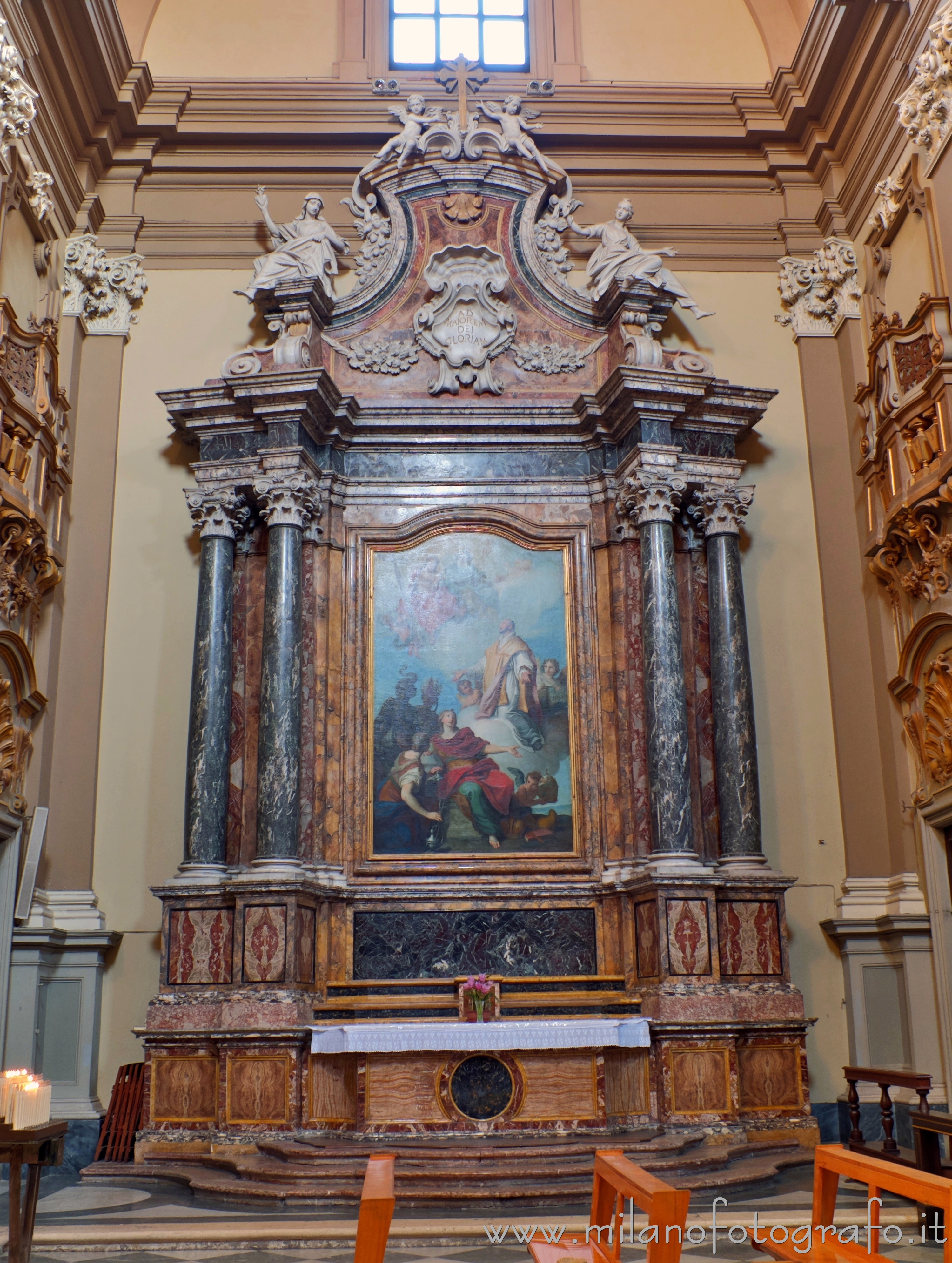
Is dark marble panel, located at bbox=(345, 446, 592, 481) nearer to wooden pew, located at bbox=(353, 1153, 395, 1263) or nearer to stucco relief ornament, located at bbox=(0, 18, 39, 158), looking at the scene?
stucco relief ornament, located at bbox=(0, 18, 39, 158)

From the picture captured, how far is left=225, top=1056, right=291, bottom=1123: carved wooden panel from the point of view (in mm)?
8703

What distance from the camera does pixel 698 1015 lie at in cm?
902

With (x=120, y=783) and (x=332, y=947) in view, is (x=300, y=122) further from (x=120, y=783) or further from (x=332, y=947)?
(x=332, y=947)

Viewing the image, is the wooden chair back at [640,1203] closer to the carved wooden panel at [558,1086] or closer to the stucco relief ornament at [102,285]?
the carved wooden panel at [558,1086]

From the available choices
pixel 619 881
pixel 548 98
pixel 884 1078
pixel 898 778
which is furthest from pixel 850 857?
pixel 548 98

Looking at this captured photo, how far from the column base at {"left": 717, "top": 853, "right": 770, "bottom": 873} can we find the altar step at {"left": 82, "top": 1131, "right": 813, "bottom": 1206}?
6.29 feet

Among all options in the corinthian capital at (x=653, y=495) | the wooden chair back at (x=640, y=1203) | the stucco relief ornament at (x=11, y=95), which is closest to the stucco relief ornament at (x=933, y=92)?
the corinthian capital at (x=653, y=495)

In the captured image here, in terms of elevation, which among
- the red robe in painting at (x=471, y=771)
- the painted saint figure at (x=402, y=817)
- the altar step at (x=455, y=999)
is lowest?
the altar step at (x=455, y=999)

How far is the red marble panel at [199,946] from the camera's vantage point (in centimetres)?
929

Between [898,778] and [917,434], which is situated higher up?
[917,434]

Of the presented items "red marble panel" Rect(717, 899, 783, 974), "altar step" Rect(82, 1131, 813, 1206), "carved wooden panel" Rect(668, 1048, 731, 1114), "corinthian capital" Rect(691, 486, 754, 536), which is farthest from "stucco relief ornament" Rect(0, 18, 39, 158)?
"carved wooden panel" Rect(668, 1048, 731, 1114)

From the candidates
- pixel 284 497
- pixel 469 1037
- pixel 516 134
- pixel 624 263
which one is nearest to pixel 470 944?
pixel 469 1037

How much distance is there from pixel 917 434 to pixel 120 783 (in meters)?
6.56

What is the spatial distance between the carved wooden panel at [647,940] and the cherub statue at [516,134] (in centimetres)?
626
